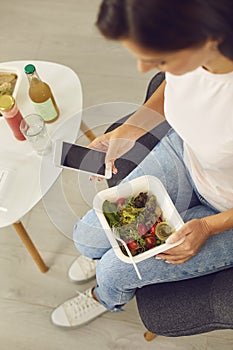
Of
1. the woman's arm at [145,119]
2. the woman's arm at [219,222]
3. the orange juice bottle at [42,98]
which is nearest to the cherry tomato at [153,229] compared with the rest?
the woman's arm at [219,222]

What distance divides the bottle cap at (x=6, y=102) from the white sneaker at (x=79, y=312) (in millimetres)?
582

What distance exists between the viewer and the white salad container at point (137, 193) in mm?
1135

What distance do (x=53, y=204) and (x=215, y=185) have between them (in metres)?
0.38

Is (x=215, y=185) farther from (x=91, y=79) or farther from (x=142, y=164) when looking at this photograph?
(x=91, y=79)

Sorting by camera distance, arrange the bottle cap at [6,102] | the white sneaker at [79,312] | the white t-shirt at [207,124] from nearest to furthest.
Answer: the white t-shirt at [207,124], the bottle cap at [6,102], the white sneaker at [79,312]

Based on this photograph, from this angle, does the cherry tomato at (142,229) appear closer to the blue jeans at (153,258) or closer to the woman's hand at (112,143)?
the blue jeans at (153,258)

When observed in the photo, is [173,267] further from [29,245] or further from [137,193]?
[29,245]

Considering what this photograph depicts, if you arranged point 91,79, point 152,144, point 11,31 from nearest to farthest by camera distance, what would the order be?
point 152,144 → point 91,79 → point 11,31

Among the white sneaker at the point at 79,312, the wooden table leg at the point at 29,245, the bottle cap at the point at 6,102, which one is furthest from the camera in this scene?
the white sneaker at the point at 79,312

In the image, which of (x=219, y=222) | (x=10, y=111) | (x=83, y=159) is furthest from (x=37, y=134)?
(x=219, y=222)

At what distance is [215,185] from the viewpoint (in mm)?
1117

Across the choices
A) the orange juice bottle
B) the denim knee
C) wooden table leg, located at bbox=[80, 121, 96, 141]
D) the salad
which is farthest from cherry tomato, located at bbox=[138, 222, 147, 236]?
the orange juice bottle

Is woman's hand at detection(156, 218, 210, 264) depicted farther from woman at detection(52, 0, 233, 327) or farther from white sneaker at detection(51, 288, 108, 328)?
white sneaker at detection(51, 288, 108, 328)

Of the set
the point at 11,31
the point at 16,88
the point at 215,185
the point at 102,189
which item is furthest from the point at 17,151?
the point at 11,31
